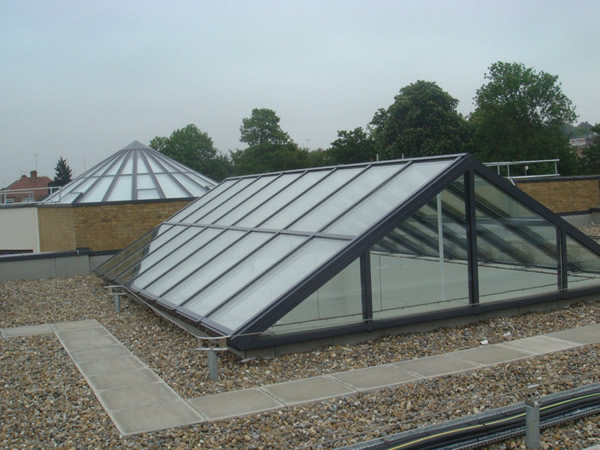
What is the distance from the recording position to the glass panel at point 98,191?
22.0 metres

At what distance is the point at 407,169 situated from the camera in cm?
959

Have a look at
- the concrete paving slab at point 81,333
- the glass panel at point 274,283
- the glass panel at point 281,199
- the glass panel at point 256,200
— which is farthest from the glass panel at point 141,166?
the glass panel at point 274,283

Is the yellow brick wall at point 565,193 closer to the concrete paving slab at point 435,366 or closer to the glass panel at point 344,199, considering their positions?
the glass panel at point 344,199

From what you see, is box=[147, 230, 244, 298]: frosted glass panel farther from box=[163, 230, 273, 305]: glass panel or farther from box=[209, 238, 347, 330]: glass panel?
box=[209, 238, 347, 330]: glass panel

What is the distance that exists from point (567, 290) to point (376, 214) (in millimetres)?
3949

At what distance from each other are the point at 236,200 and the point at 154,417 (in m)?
8.42

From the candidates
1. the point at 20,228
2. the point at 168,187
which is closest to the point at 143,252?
the point at 168,187

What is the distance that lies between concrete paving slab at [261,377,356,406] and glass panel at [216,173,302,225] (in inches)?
226

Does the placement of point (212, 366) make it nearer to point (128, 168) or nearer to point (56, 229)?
point (56, 229)

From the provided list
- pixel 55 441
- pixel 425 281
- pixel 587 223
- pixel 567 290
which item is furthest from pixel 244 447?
pixel 587 223

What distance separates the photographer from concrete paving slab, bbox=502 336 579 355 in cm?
762

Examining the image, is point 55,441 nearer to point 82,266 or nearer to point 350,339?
point 350,339

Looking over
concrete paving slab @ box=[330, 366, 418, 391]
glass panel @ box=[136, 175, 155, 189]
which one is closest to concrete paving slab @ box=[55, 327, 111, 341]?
concrete paving slab @ box=[330, 366, 418, 391]

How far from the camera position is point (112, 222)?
18.8 metres
